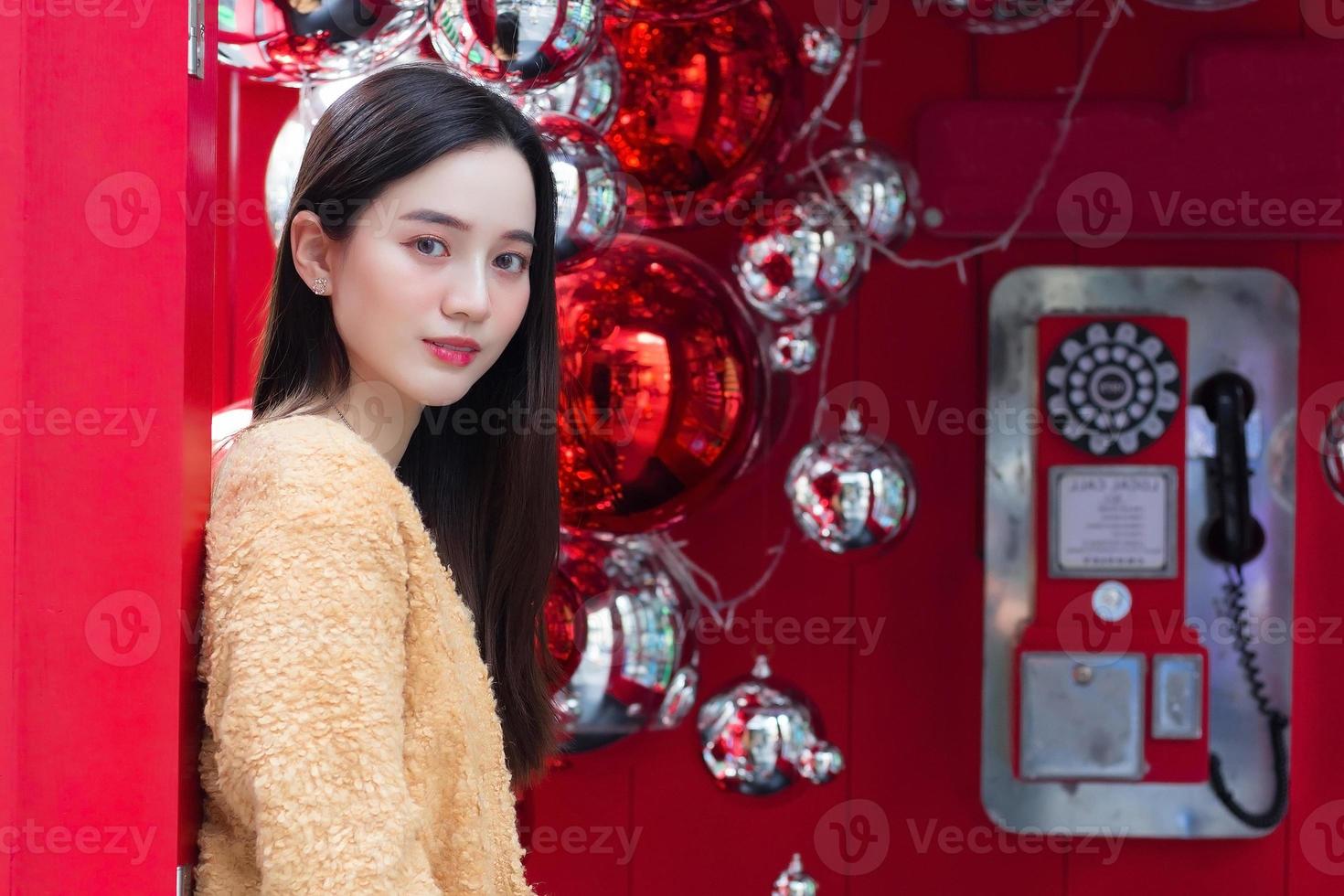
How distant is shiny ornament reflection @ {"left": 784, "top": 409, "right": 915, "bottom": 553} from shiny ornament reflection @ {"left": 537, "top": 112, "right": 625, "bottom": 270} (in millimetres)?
431

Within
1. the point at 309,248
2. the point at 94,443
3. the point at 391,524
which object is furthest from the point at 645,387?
the point at 94,443

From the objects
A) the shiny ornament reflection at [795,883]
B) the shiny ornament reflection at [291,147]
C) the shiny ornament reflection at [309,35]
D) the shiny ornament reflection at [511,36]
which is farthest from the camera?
the shiny ornament reflection at [795,883]

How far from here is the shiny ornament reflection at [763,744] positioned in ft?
6.00

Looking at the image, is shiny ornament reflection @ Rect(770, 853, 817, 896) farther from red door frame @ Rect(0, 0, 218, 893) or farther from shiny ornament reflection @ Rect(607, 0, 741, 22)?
red door frame @ Rect(0, 0, 218, 893)

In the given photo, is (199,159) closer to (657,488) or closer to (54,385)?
(54,385)

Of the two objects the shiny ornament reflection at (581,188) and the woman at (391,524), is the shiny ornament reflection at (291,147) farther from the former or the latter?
the woman at (391,524)

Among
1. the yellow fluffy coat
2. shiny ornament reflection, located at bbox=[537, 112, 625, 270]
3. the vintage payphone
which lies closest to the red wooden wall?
the vintage payphone

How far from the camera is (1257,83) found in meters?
2.23

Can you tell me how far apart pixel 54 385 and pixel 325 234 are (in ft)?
0.89

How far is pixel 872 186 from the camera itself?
1.91 m

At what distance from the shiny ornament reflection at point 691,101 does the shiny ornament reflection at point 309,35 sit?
441mm

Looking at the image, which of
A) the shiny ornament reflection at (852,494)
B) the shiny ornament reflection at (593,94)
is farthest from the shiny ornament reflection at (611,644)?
the shiny ornament reflection at (593,94)

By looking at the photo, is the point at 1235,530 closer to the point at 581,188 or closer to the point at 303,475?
the point at 581,188

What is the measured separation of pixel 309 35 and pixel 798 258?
0.67 meters
